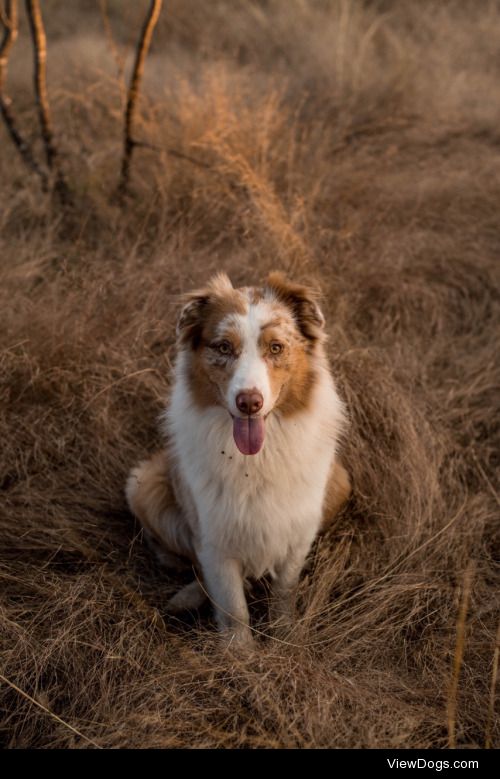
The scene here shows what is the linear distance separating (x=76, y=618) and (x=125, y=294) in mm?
2203

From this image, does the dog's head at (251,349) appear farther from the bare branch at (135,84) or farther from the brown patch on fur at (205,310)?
the bare branch at (135,84)

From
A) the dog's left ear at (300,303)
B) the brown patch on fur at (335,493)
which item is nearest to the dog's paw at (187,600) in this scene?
the brown patch on fur at (335,493)

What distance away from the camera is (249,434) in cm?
257

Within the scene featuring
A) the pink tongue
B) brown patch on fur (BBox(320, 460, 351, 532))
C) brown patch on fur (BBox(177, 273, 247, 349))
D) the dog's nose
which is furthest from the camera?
brown patch on fur (BBox(320, 460, 351, 532))

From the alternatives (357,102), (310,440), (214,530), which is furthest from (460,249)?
(214,530)

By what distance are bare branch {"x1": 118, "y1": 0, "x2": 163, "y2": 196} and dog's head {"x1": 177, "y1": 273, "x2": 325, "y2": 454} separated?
9.93 feet

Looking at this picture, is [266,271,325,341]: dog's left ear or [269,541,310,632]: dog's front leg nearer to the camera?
→ [266,271,325,341]: dog's left ear

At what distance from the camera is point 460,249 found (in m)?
5.36

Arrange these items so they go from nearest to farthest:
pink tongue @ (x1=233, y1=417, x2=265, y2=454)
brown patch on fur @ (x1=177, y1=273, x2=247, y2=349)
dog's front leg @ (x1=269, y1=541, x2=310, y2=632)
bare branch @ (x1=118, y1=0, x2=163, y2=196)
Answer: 1. pink tongue @ (x1=233, y1=417, x2=265, y2=454)
2. brown patch on fur @ (x1=177, y1=273, x2=247, y2=349)
3. dog's front leg @ (x1=269, y1=541, x2=310, y2=632)
4. bare branch @ (x1=118, y1=0, x2=163, y2=196)

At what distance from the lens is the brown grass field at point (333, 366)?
2.57 metres

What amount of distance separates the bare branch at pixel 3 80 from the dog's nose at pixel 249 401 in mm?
4046

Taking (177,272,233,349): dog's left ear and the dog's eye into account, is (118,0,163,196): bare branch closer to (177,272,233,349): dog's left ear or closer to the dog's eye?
(177,272,233,349): dog's left ear

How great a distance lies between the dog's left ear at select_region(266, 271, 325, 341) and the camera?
2832 mm

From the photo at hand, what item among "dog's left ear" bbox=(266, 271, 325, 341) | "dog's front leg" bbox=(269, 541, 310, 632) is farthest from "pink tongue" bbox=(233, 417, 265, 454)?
"dog's front leg" bbox=(269, 541, 310, 632)
